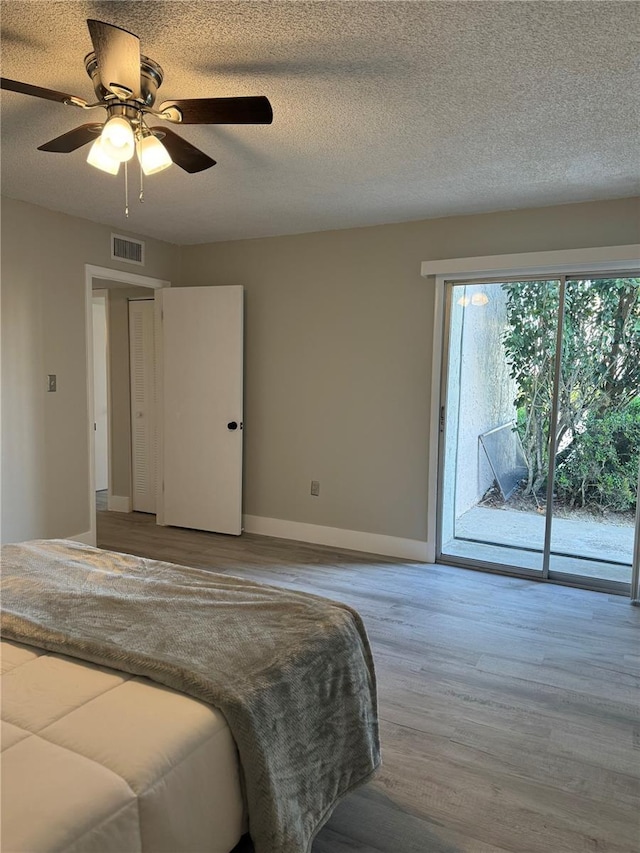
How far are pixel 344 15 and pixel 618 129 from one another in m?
1.51

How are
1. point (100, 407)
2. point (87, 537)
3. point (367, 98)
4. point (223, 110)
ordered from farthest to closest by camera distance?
Result: point (100, 407) < point (87, 537) < point (367, 98) < point (223, 110)

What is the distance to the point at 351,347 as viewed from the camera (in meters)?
4.51

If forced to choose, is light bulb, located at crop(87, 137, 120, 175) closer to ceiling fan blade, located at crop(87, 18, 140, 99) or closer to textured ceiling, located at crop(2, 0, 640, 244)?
ceiling fan blade, located at crop(87, 18, 140, 99)

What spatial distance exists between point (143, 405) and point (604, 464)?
411cm

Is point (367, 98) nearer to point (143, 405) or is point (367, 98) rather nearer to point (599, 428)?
point (599, 428)

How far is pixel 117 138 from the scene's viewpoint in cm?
194

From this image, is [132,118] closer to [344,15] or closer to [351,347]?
Result: [344,15]

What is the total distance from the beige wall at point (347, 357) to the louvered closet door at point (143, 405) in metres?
0.87

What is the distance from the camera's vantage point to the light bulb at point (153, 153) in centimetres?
215

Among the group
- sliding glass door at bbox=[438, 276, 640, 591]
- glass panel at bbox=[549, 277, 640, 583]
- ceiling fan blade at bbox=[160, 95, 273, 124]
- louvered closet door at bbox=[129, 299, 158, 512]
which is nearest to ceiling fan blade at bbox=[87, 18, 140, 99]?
ceiling fan blade at bbox=[160, 95, 273, 124]

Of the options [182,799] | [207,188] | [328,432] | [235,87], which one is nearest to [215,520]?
[328,432]

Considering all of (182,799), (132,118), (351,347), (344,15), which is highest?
(344,15)

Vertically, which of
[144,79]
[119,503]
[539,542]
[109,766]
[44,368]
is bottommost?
[119,503]

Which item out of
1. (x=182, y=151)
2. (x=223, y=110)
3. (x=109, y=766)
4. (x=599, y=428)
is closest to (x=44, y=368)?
(x=182, y=151)
